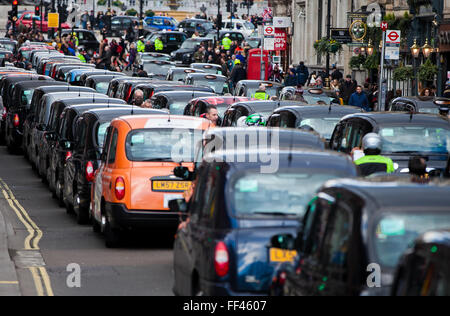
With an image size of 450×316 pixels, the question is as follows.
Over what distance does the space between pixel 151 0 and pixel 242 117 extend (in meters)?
115

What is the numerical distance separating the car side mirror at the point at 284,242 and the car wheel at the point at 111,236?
675cm

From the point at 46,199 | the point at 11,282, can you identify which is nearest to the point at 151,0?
the point at 46,199

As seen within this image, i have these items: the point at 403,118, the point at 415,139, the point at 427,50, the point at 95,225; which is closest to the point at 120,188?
the point at 95,225

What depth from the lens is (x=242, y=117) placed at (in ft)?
67.3

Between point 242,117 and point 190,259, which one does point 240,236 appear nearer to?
point 190,259

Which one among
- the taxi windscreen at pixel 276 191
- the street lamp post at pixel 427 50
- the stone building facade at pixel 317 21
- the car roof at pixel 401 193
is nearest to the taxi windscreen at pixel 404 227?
the car roof at pixel 401 193

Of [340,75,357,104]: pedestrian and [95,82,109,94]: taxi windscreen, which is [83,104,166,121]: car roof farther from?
[340,75,357,104]: pedestrian

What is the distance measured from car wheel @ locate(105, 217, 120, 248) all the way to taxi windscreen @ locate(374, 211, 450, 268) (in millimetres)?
7849

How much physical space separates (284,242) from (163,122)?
7.19 m

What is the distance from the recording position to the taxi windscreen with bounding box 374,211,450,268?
23.2ft

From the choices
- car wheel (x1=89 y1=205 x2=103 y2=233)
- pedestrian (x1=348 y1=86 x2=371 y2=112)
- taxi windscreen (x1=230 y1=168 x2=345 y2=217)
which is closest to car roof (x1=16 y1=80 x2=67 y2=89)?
pedestrian (x1=348 y1=86 x2=371 y2=112)

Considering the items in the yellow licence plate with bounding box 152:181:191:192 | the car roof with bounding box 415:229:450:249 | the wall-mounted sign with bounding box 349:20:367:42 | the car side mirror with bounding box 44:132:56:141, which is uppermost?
the wall-mounted sign with bounding box 349:20:367:42

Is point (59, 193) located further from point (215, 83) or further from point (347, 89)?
point (347, 89)

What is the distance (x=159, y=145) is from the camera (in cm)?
1482
